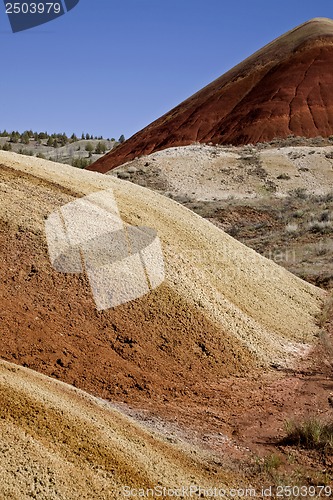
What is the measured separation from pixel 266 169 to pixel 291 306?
2389cm

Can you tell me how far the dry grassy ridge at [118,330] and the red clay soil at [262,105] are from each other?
3510 cm

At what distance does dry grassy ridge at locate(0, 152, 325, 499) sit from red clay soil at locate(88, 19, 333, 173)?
35.1 metres

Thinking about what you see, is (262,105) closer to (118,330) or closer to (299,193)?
(299,193)

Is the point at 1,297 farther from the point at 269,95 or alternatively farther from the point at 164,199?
the point at 269,95

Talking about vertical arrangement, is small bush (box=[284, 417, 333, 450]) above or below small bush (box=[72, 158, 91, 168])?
above

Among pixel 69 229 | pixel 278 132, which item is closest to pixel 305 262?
pixel 69 229

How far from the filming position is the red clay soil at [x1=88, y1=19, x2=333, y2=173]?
45.2m

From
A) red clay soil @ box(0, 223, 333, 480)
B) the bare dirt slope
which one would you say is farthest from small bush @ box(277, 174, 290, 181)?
the bare dirt slope

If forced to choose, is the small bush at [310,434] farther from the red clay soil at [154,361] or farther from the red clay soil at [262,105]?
the red clay soil at [262,105]

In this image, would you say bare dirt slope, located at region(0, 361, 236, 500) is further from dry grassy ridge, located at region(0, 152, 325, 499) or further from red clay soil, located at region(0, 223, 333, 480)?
red clay soil, located at region(0, 223, 333, 480)

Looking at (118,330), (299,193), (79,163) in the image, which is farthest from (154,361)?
(79,163)

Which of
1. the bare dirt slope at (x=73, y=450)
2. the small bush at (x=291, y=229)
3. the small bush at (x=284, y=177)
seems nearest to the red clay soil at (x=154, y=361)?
the bare dirt slope at (x=73, y=450)

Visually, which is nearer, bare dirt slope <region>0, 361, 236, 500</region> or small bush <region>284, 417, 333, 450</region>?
bare dirt slope <region>0, 361, 236, 500</region>

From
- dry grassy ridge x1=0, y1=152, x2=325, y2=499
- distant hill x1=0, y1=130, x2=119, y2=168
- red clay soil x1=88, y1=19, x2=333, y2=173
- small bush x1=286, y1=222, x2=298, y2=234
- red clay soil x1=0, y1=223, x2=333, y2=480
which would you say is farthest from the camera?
Result: distant hill x1=0, y1=130, x2=119, y2=168
